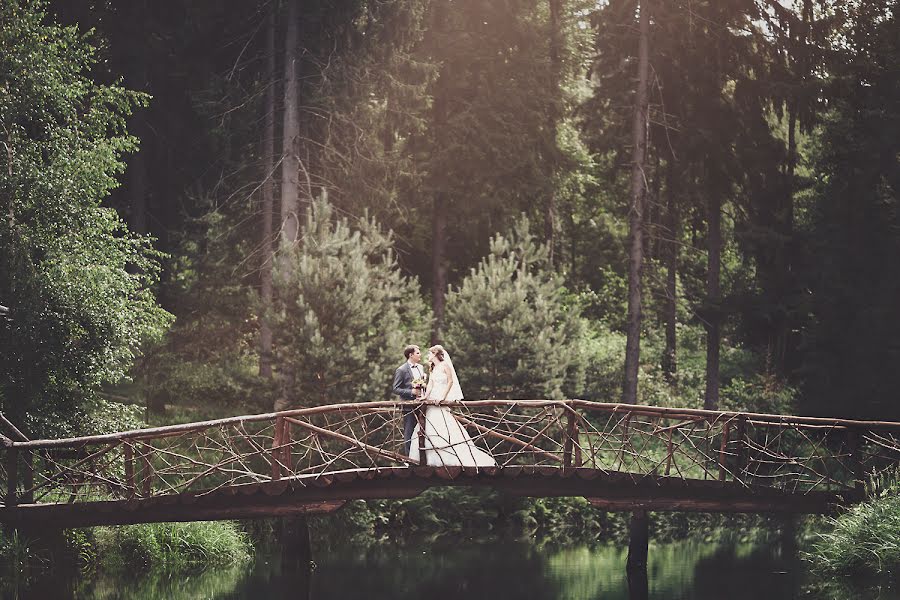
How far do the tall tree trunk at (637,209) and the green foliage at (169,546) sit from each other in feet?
38.9

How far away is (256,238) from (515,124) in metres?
7.92

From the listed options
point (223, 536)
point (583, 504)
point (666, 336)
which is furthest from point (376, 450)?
point (666, 336)

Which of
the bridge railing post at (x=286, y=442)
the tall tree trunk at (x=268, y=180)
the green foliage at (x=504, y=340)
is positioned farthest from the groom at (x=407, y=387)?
the tall tree trunk at (x=268, y=180)

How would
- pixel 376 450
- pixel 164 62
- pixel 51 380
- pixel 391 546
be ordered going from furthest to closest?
1. pixel 164 62
2. pixel 391 546
3. pixel 51 380
4. pixel 376 450

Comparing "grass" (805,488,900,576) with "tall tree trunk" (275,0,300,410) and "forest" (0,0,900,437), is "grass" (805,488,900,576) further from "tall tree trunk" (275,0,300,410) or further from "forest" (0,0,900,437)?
"tall tree trunk" (275,0,300,410)

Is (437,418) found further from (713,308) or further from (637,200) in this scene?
(713,308)

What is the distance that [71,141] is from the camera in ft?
64.7

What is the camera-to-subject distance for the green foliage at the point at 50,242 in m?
18.9

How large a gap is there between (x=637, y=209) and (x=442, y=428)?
12472mm

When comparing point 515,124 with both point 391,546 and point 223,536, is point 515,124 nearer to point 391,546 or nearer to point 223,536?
point 391,546

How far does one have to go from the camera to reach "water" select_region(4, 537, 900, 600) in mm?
17047

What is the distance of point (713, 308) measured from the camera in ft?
96.5

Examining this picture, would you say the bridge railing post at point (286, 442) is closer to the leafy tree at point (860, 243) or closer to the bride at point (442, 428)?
the bride at point (442, 428)

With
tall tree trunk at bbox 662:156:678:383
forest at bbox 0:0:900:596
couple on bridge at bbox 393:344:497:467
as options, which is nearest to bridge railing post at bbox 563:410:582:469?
couple on bridge at bbox 393:344:497:467
